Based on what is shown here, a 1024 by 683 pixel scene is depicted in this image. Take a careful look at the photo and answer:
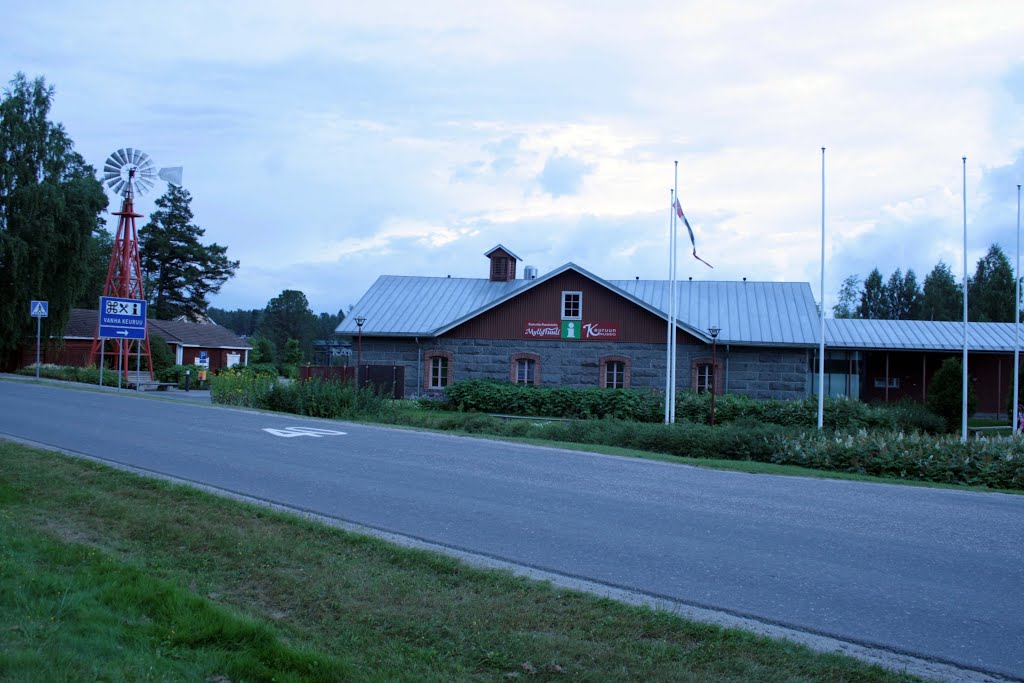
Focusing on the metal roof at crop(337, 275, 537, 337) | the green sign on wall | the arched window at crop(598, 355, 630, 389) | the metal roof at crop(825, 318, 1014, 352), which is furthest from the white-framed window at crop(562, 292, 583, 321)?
the metal roof at crop(825, 318, 1014, 352)

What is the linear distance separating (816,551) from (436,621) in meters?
3.99

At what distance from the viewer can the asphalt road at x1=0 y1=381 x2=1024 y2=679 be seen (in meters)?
6.01

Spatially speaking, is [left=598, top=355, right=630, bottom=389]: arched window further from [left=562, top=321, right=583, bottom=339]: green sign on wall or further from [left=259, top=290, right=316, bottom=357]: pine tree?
[left=259, top=290, right=316, bottom=357]: pine tree

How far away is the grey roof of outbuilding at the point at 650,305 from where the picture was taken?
30.2 m

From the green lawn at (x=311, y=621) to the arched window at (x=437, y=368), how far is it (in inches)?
951

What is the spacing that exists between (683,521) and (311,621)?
15.1ft

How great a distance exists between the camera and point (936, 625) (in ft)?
18.7

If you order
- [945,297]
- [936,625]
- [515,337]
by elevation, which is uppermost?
[945,297]

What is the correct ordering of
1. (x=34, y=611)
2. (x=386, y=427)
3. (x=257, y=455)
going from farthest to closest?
(x=386, y=427), (x=257, y=455), (x=34, y=611)

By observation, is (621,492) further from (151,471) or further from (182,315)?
(182,315)

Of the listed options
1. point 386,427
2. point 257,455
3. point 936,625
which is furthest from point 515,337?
point 936,625

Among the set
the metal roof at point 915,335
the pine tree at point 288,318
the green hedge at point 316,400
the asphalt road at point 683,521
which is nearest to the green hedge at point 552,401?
the green hedge at point 316,400

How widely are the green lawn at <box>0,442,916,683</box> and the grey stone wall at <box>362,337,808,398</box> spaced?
77.4 feet

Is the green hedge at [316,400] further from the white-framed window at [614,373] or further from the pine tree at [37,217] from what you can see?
the pine tree at [37,217]
